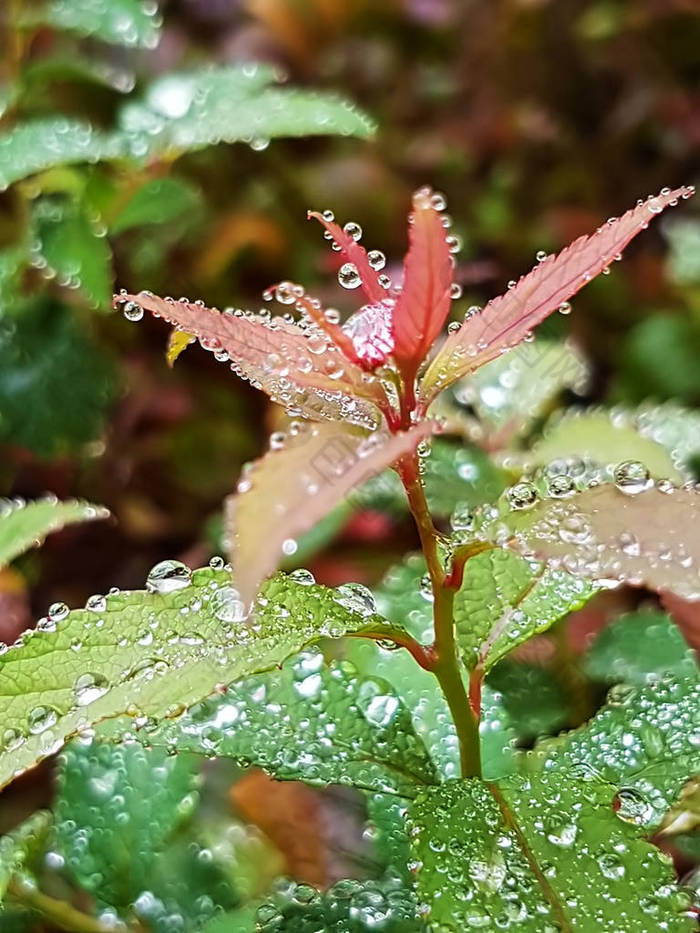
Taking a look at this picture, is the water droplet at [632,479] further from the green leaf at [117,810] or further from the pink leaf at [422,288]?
the green leaf at [117,810]

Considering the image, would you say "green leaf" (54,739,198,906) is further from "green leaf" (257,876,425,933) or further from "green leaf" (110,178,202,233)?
"green leaf" (110,178,202,233)

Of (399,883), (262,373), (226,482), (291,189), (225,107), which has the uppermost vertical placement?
(291,189)

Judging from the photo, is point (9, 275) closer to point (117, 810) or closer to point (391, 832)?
point (117, 810)

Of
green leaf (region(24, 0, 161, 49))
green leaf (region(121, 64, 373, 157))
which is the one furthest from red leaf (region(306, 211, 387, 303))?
green leaf (region(24, 0, 161, 49))

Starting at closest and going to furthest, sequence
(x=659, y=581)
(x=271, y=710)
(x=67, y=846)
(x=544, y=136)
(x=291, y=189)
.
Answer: (x=659, y=581), (x=271, y=710), (x=67, y=846), (x=291, y=189), (x=544, y=136)

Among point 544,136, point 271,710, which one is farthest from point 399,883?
point 544,136

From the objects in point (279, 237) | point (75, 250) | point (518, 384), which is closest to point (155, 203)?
point (75, 250)

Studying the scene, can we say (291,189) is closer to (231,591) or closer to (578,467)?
(578,467)
